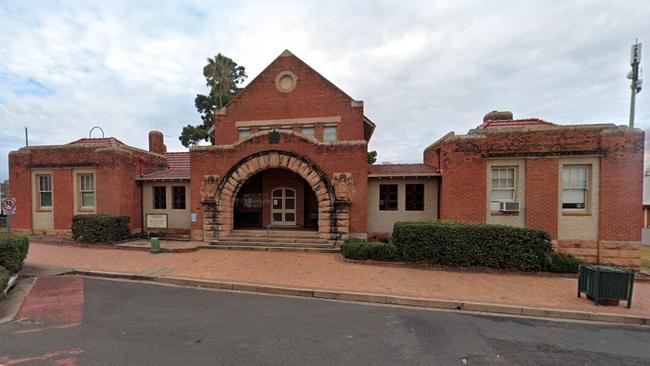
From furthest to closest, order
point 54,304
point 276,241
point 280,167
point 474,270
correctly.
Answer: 1. point 280,167
2. point 276,241
3. point 474,270
4. point 54,304

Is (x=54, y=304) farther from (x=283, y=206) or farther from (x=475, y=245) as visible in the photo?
(x=475, y=245)

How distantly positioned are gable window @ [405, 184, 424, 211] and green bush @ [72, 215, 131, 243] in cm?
1415

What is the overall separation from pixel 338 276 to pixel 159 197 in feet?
40.6

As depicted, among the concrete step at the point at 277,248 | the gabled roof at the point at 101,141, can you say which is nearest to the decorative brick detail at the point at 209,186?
the concrete step at the point at 277,248

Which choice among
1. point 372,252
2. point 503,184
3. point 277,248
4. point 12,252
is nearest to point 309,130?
point 277,248

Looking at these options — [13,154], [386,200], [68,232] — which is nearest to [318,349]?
[386,200]

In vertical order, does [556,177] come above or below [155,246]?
above

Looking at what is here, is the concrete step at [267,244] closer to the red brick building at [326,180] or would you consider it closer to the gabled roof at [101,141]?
the red brick building at [326,180]

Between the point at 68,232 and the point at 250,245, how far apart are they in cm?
1083

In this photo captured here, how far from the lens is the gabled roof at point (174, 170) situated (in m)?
15.2

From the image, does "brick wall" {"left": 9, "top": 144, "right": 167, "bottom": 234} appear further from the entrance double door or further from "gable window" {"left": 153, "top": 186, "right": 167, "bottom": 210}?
the entrance double door

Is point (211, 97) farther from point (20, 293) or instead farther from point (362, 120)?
point (20, 293)

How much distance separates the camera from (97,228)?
43.6 ft

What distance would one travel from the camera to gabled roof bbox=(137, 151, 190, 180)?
15.2m
